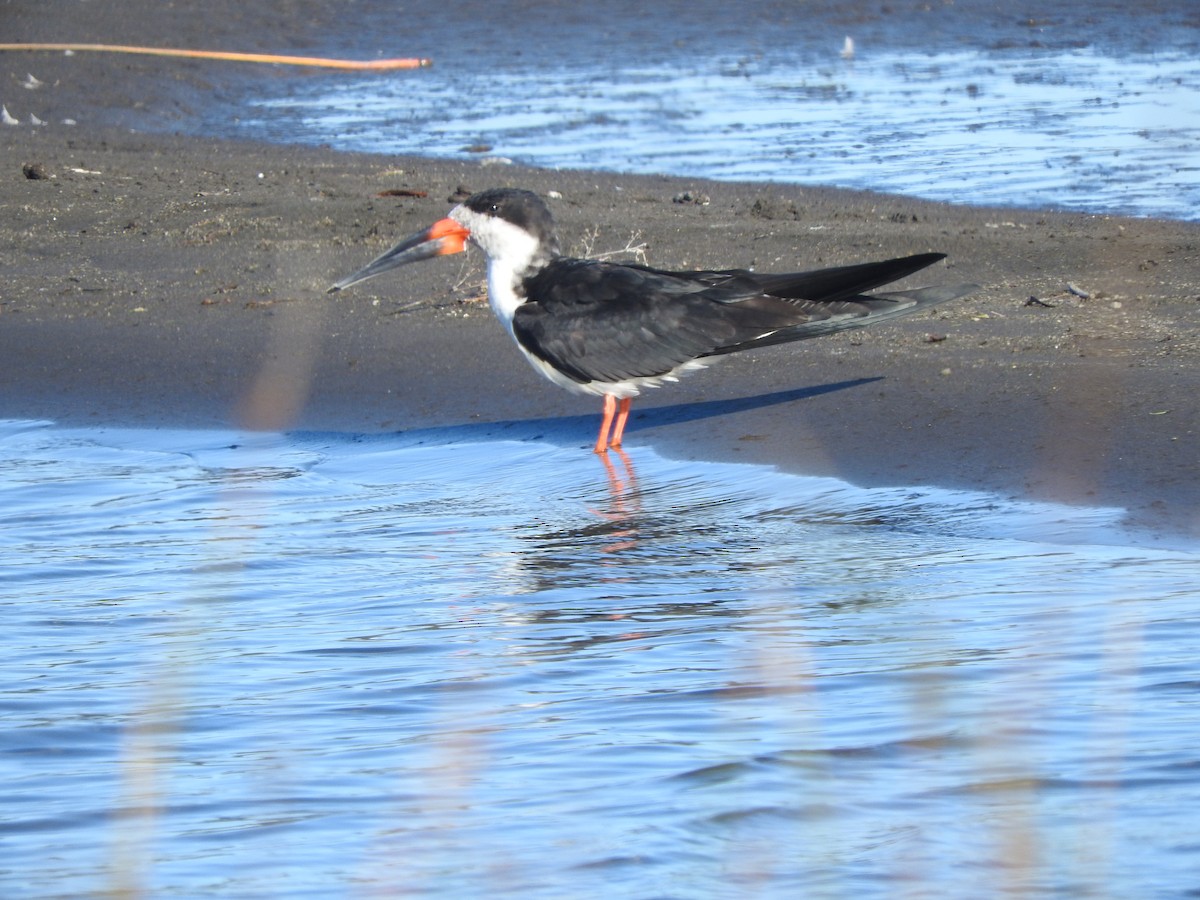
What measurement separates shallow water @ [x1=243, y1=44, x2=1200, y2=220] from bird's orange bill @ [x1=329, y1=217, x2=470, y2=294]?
500cm

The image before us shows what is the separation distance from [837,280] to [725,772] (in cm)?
389

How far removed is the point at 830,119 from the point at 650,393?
9207 millimetres

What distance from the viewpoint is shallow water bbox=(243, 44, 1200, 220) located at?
1392cm

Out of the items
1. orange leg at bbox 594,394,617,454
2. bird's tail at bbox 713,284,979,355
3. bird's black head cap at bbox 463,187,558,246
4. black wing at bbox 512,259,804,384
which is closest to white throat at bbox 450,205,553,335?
bird's black head cap at bbox 463,187,558,246

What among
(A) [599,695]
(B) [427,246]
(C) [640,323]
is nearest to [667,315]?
(C) [640,323]

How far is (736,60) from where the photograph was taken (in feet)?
73.4

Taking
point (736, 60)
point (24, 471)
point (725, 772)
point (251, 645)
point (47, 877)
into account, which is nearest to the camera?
point (47, 877)

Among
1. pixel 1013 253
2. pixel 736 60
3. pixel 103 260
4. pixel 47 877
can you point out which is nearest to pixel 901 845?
pixel 47 877

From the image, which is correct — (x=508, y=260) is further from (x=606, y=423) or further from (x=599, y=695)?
(x=599, y=695)

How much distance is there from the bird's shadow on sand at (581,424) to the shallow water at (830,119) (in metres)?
4.49

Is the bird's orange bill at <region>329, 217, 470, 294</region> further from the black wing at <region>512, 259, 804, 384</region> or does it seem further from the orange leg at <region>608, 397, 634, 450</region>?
the orange leg at <region>608, 397, 634, 450</region>

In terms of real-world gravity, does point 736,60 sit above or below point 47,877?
above

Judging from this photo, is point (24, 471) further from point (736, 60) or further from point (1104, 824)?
point (736, 60)

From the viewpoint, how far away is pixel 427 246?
29.3 feet
